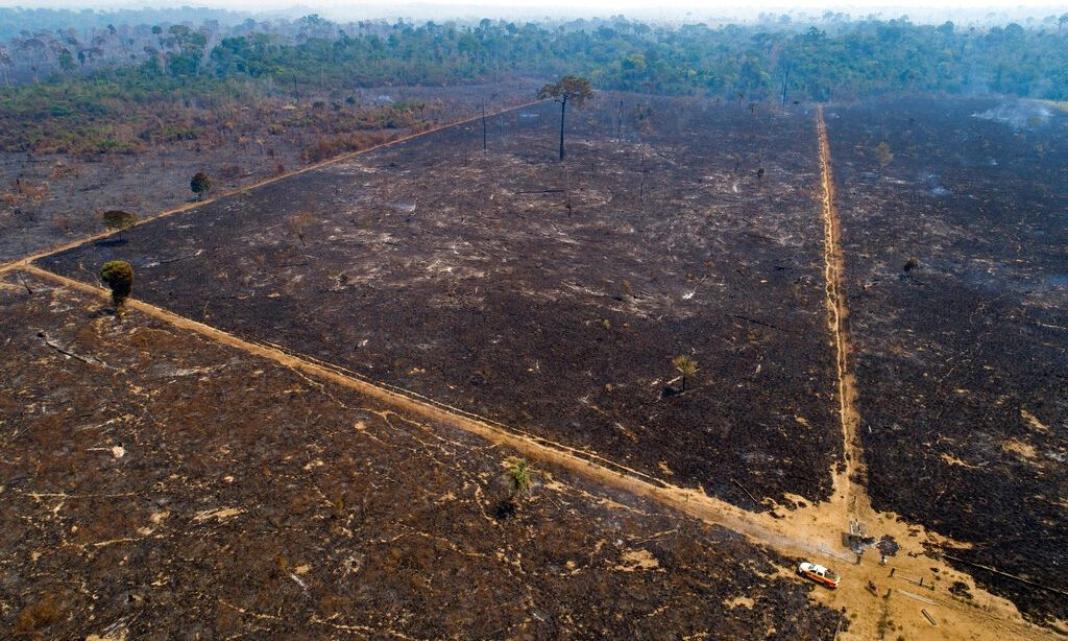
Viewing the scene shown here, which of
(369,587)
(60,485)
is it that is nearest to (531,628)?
(369,587)

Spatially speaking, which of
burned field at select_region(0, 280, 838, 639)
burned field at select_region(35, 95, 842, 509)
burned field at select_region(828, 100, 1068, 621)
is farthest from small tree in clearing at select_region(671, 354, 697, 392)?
burned field at select_region(0, 280, 838, 639)

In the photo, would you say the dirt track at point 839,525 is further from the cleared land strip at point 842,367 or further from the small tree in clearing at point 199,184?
the small tree in clearing at point 199,184

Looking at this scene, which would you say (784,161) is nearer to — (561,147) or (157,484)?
(561,147)

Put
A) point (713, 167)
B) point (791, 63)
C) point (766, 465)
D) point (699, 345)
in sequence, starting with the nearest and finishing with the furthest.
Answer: point (766, 465), point (699, 345), point (713, 167), point (791, 63)

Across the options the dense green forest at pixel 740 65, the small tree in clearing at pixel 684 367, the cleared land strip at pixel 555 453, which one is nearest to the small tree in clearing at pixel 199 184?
the cleared land strip at pixel 555 453

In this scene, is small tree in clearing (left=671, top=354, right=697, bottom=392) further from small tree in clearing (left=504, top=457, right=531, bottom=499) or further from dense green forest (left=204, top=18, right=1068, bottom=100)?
dense green forest (left=204, top=18, right=1068, bottom=100)

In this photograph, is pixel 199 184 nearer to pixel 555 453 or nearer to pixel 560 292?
pixel 560 292

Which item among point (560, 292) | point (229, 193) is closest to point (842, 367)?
point (560, 292)
